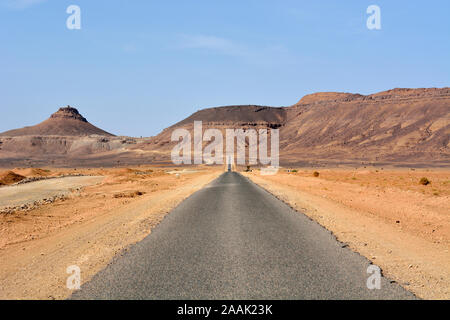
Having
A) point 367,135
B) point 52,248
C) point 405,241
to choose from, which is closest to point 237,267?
point 52,248

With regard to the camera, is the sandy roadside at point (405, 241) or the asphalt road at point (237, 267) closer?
the asphalt road at point (237, 267)

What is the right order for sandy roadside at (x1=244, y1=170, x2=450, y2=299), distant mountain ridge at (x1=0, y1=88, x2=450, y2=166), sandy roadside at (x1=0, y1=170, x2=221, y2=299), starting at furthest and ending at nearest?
distant mountain ridge at (x1=0, y1=88, x2=450, y2=166), sandy roadside at (x1=244, y1=170, x2=450, y2=299), sandy roadside at (x1=0, y1=170, x2=221, y2=299)

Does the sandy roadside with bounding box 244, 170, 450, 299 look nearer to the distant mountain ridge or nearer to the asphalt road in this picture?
the asphalt road

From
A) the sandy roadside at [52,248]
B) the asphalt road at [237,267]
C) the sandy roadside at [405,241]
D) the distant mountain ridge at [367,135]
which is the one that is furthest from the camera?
the distant mountain ridge at [367,135]

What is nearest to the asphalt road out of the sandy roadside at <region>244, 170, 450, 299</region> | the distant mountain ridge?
the sandy roadside at <region>244, 170, 450, 299</region>

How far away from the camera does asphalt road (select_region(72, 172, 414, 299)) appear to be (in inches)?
247

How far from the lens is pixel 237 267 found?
24.9 feet

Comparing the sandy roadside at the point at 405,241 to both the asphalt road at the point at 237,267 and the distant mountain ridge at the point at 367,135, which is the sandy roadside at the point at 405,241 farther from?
the distant mountain ridge at the point at 367,135

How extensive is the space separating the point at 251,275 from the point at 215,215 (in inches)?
310

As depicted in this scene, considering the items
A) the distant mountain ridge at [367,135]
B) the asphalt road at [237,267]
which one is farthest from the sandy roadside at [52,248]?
the distant mountain ridge at [367,135]

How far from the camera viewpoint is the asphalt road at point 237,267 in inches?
247

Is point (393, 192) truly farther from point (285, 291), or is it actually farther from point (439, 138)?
→ point (439, 138)
